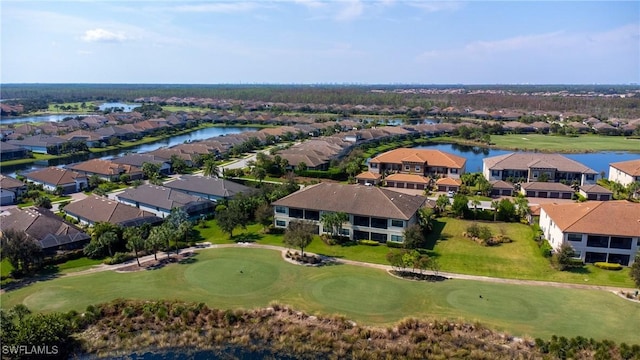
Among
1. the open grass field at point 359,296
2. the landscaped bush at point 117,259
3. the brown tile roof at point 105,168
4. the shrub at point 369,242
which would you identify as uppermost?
the brown tile roof at point 105,168

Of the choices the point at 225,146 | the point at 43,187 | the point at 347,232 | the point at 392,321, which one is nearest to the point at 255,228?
the point at 347,232

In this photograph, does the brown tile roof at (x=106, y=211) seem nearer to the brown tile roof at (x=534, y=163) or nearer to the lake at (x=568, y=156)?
the brown tile roof at (x=534, y=163)

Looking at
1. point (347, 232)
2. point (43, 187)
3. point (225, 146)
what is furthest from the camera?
point (225, 146)

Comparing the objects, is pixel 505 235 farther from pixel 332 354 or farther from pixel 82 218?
pixel 82 218

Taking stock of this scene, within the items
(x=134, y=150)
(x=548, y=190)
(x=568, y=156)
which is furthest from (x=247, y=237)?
(x=568, y=156)

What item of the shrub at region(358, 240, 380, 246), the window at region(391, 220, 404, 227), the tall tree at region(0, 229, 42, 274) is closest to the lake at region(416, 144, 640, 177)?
the window at region(391, 220, 404, 227)

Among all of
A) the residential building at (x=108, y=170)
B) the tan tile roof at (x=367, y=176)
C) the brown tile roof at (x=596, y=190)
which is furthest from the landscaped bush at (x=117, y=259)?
the brown tile roof at (x=596, y=190)
